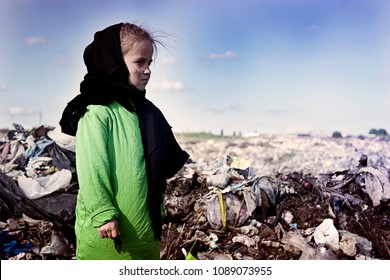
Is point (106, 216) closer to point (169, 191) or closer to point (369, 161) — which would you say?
point (169, 191)

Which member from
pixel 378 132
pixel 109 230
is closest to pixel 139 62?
pixel 109 230

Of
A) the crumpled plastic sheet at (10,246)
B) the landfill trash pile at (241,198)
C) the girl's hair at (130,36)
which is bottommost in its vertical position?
the crumpled plastic sheet at (10,246)

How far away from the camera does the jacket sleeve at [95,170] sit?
2.37 m

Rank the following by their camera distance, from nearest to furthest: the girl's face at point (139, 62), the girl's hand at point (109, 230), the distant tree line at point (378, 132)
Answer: the girl's hand at point (109, 230) → the girl's face at point (139, 62) → the distant tree line at point (378, 132)

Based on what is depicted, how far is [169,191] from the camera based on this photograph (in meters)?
3.41

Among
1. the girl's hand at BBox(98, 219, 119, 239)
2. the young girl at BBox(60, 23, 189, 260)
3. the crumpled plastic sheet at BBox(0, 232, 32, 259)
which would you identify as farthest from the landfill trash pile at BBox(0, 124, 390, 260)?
the girl's hand at BBox(98, 219, 119, 239)

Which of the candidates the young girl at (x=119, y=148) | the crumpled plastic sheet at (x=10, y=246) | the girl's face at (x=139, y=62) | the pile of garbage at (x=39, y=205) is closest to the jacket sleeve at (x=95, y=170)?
the young girl at (x=119, y=148)

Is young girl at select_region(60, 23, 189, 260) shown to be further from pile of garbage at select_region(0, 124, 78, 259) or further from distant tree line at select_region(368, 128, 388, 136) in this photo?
distant tree line at select_region(368, 128, 388, 136)

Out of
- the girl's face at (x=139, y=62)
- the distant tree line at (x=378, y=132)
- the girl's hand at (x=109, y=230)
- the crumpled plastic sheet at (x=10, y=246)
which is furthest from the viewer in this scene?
the distant tree line at (x=378, y=132)

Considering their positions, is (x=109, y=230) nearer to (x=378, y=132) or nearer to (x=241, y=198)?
(x=241, y=198)

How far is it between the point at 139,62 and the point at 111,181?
1.79 ft

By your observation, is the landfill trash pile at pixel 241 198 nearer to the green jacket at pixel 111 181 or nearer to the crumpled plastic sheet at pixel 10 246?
the crumpled plastic sheet at pixel 10 246
